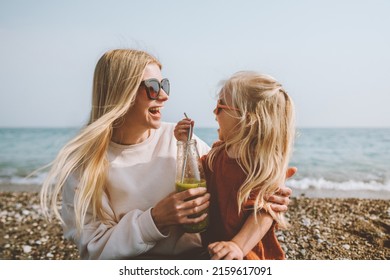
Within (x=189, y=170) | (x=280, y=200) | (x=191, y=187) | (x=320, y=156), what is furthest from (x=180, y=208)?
(x=320, y=156)

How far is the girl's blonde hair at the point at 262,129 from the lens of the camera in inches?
96.3

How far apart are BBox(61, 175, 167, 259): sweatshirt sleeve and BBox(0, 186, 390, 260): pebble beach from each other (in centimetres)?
253

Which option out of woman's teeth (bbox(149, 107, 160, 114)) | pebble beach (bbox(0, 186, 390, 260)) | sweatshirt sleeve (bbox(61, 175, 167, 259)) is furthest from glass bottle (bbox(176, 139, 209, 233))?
pebble beach (bbox(0, 186, 390, 260))

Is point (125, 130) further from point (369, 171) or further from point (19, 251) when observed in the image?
point (369, 171)

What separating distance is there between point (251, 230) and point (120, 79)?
1.22 meters

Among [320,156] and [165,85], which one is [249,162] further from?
[320,156]

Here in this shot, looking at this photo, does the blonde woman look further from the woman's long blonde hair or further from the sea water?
the sea water

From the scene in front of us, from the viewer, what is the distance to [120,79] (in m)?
2.58

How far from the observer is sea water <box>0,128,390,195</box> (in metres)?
10.2

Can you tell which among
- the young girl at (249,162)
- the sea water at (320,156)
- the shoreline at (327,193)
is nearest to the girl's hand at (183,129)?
the young girl at (249,162)

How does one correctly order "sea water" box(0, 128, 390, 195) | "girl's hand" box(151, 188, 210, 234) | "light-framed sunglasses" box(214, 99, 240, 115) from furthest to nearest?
"sea water" box(0, 128, 390, 195)
"light-framed sunglasses" box(214, 99, 240, 115)
"girl's hand" box(151, 188, 210, 234)

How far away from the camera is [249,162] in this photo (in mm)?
2482

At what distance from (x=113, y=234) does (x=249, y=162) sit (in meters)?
0.92
